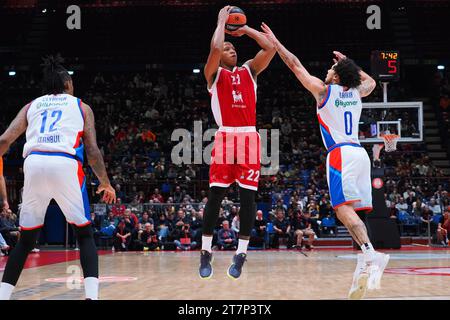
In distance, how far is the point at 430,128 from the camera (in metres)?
24.8

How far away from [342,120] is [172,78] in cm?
2120

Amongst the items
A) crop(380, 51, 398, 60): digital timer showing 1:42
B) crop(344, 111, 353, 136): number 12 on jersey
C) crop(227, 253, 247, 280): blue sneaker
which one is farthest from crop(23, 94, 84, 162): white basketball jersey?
crop(380, 51, 398, 60): digital timer showing 1:42

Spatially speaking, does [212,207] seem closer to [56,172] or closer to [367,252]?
[367,252]

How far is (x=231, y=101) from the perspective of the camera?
19.0ft

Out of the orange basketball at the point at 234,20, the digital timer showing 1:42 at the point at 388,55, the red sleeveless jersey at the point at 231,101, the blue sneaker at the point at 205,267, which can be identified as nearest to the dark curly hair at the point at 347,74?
the red sleeveless jersey at the point at 231,101

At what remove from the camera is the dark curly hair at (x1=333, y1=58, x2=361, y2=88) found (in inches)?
245

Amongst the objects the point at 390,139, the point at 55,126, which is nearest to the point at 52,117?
the point at 55,126

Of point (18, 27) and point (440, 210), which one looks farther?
point (18, 27)

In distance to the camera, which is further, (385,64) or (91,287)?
(385,64)

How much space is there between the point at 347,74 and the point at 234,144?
56.3 inches

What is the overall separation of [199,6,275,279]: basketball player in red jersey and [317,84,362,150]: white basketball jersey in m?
0.78
